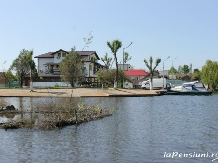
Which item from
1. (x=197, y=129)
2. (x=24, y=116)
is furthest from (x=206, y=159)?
(x=24, y=116)

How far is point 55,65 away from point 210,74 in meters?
36.1

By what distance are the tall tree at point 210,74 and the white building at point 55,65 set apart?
85.9ft

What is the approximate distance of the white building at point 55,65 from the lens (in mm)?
73438

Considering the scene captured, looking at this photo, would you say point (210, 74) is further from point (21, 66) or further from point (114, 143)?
point (114, 143)

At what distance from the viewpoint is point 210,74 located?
270 ft

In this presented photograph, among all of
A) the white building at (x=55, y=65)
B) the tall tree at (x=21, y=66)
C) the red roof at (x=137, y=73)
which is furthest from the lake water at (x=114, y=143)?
the red roof at (x=137, y=73)

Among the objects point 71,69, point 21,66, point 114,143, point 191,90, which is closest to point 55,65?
point 21,66

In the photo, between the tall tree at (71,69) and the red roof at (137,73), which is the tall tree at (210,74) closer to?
the red roof at (137,73)

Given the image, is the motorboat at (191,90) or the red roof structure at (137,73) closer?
the motorboat at (191,90)

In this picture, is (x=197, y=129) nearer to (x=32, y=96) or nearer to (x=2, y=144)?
(x=2, y=144)

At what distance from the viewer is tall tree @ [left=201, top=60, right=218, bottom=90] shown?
268ft

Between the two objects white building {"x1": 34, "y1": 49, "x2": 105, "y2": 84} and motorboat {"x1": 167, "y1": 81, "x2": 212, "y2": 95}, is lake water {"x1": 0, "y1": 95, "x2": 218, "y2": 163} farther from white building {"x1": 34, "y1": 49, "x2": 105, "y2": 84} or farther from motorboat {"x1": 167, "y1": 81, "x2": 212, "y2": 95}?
white building {"x1": 34, "y1": 49, "x2": 105, "y2": 84}

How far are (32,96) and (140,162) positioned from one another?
37.7 meters

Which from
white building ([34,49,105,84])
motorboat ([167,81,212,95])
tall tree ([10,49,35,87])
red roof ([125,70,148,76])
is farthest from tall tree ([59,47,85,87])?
red roof ([125,70,148,76])
